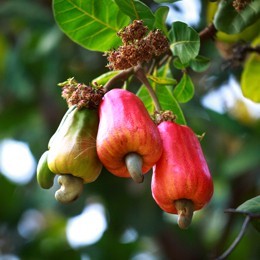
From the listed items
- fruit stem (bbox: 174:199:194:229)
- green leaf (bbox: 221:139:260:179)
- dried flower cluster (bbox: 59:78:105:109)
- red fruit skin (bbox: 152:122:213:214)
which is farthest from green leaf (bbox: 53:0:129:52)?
green leaf (bbox: 221:139:260:179)

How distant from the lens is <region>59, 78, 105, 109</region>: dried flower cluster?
1.26 meters

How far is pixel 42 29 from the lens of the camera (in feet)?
9.23

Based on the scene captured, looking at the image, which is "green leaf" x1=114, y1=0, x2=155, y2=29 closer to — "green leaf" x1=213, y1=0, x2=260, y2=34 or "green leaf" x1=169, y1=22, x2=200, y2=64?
"green leaf" x1=169, y1=22, x2=200, y2=64

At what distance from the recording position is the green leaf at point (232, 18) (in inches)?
56.6

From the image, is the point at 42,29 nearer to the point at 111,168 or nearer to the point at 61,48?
the point at 61,48

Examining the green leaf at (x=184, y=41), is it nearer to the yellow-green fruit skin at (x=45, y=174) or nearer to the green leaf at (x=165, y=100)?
the green leaf at (x=165, y=100)

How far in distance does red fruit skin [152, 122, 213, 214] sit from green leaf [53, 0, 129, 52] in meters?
0.30

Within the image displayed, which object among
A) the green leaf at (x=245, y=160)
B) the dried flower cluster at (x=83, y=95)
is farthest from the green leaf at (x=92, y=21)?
the green leaf at (x=245, y=160)

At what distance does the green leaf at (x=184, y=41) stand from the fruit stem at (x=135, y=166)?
1.00ft

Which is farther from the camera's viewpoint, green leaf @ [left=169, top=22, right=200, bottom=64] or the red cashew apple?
green leaf @ [left=169, top=22, right=200, bottom=64]

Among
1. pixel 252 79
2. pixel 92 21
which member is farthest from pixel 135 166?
pixel 252 79

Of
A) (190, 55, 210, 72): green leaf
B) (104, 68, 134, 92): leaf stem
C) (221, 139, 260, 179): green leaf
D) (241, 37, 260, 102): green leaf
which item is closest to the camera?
(104, 68, 134, 92): leaf stem

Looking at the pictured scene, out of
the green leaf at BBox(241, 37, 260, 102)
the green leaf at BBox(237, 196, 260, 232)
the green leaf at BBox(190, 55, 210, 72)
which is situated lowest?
the green leaf at BBox(241, 37, 260, 102)

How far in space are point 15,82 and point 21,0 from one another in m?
0.36
